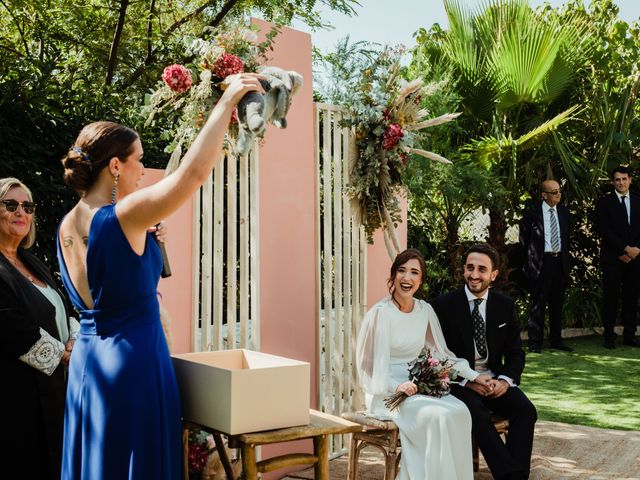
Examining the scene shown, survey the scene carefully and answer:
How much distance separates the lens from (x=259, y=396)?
111 inches

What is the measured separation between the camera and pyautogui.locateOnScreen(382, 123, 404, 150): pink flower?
4.68m

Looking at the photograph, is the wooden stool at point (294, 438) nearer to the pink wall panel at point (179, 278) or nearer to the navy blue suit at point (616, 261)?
the pink wall panel at point (179, 278)

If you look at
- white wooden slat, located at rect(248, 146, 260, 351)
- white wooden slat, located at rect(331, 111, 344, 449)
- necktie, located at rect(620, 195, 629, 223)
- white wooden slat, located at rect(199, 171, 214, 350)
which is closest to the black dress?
white wooden slat, located at rect(199, 171, 214, 350)

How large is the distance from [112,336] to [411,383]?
2188 millimetres

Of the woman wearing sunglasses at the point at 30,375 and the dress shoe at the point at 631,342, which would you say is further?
the dress shoe at the point at 631,342

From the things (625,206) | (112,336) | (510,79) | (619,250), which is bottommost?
(112,336)

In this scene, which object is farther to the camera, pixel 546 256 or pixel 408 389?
pixel 546 256

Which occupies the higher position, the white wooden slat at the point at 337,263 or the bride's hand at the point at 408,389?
the white wooden slat at the point at 337,263

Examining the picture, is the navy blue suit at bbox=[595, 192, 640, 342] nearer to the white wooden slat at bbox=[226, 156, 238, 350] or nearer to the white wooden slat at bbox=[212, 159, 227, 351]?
the white wooden slat at bbox=[226, 156, 238, 350]

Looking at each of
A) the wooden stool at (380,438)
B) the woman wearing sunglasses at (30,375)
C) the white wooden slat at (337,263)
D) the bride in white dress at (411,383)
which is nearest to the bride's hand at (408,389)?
the bride in white dress at (411,383)

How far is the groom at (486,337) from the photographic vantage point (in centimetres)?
439

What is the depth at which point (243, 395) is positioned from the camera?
2.78m

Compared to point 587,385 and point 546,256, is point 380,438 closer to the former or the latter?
point 587,385

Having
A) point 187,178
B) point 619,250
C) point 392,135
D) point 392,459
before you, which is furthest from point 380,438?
point 619,250
